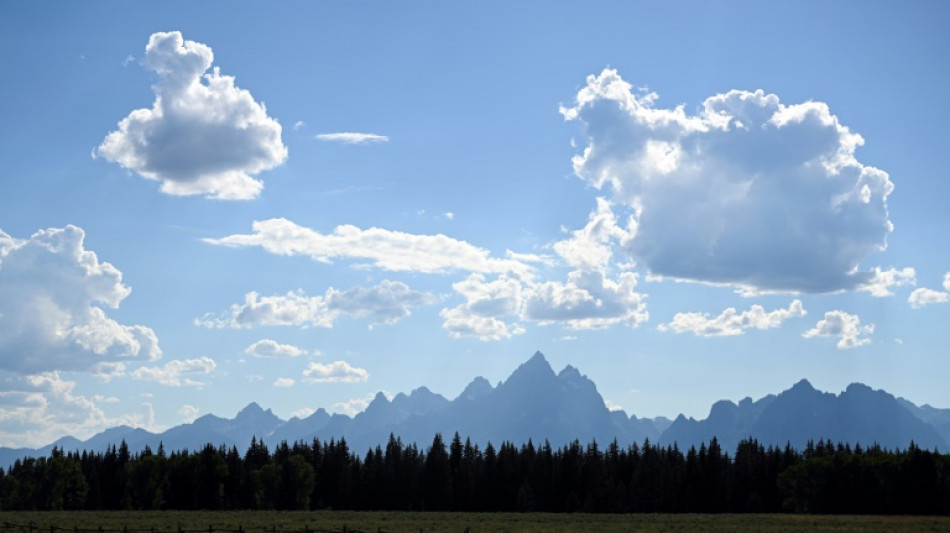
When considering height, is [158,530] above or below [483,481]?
below

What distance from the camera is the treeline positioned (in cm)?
13725

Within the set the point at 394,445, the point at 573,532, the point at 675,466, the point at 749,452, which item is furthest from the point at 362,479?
the point at 573,532

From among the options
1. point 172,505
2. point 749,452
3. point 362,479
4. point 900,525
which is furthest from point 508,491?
point 900,525

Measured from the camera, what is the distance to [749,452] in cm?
15725

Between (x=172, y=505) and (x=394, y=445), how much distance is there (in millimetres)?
42805

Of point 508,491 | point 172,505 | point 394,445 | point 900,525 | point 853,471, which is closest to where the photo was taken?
point 900,525

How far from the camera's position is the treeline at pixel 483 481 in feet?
450

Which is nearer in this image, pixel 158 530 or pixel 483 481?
pixel 158 530

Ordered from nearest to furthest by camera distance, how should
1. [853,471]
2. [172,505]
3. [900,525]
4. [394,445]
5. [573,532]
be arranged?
[573,532], [900,525], [853,471], [172,505], [394,445]

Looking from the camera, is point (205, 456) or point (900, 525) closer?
point (900, 525)

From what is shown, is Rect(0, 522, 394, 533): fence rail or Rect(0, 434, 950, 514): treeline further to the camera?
Rect(0, 434, 950, 514): treeline

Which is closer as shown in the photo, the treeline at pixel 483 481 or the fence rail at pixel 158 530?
the fence rail at pixel 158 530

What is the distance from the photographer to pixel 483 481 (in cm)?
16088

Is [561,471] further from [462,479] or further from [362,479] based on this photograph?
[362,479]
